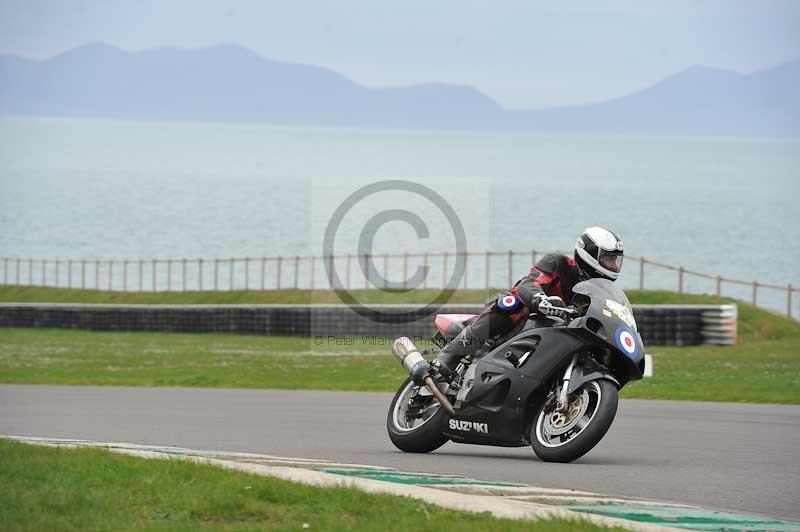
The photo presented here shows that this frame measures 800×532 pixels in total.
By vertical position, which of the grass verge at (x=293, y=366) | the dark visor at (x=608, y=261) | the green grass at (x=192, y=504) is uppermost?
the dark visor at (x=608, y=261)

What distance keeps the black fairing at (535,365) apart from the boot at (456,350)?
0.49 ft

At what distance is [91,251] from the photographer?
116m

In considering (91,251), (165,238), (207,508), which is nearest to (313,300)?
(207,508)

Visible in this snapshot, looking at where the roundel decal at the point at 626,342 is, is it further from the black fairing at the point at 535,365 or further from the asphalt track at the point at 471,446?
the asphalt track at the point at 471,446

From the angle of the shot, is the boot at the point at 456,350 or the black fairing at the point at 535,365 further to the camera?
the boot at the point at 456,350

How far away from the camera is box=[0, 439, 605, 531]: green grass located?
7211 millimetres

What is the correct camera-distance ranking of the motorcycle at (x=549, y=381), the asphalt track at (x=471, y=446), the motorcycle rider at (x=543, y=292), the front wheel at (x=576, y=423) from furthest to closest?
the motorcycle rider at (x=543, y=292), the motorcycle at (x=549, y=381), the front wheel at (x=576, y=423), the asphalt track at (x=471, y=446)

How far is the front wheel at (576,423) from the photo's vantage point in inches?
381

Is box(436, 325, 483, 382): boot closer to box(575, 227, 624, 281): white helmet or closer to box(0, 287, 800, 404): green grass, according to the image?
box(575, 227, 624, 281): white helmet

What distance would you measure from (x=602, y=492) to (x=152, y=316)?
125 ft

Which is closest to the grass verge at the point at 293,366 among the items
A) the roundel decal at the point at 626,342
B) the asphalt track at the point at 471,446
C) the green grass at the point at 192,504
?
the asphalt track at the point at 471,446

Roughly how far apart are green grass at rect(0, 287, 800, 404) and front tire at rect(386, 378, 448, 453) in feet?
24.4

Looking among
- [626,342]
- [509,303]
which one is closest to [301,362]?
[509,303]

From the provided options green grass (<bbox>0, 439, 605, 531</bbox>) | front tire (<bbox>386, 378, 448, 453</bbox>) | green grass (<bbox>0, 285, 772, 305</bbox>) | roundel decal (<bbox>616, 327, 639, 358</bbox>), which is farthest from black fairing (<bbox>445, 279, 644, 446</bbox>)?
green grass (<bbox>0, 285, 772, 305</bbox>)
